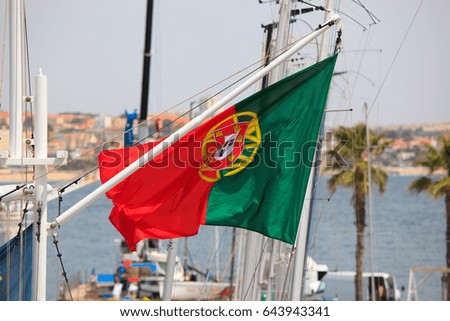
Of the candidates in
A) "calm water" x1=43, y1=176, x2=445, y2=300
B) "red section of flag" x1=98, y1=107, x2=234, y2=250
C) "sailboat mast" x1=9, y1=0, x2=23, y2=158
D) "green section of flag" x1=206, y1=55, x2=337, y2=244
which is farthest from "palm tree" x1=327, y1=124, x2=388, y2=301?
"sailboat mast" x1=9, y1=0, x2=23, y2=158

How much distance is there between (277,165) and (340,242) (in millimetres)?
113436

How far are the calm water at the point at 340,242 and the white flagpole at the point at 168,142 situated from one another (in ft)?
156

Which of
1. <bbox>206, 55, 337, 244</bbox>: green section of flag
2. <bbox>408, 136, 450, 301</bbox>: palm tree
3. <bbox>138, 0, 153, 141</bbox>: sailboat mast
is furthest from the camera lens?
<bbox>408, 136, 450, 301</bbox>: palm tree

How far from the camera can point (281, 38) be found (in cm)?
1958

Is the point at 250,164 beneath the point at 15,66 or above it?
beneath

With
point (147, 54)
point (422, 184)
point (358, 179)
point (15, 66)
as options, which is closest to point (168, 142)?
point (15, 66)

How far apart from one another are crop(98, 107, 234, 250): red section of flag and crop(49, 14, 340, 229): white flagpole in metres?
0.32

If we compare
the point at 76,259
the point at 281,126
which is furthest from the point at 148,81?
the point at 76,259

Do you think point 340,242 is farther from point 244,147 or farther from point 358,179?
point 244,147

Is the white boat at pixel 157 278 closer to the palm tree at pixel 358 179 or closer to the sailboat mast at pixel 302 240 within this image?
the palm tree at pixel 358 179

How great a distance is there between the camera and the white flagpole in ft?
37.7

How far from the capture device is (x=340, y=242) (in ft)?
411

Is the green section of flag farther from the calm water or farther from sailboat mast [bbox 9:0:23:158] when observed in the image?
the calm water
